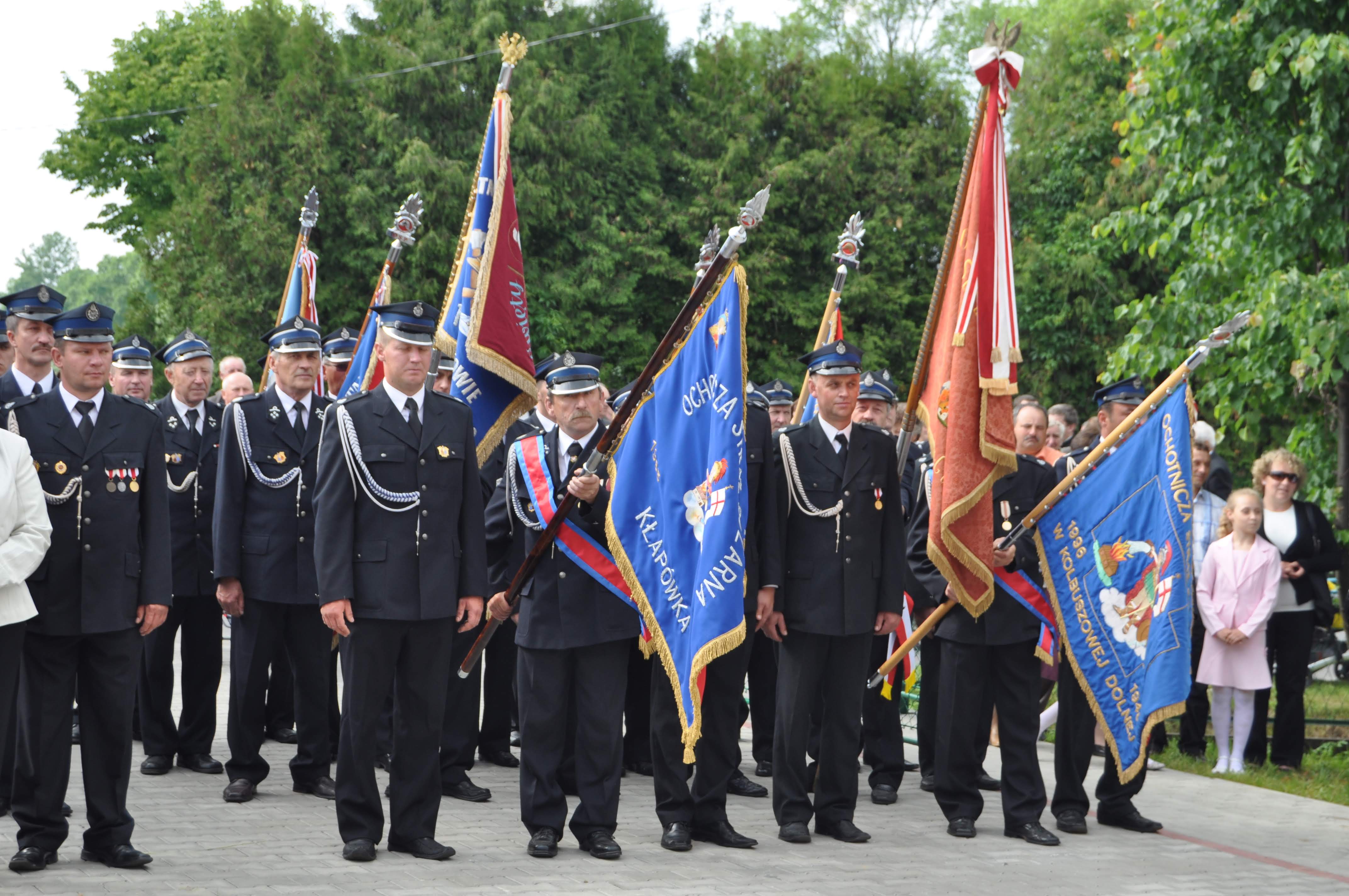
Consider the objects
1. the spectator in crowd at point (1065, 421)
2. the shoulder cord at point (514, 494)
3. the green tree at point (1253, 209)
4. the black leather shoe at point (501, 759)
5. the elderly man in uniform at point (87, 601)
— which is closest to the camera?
the elderly man in uniform at point (87, 601)

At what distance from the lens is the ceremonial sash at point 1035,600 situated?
23.6 ft

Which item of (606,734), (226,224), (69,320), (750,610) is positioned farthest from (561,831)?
(226,224)

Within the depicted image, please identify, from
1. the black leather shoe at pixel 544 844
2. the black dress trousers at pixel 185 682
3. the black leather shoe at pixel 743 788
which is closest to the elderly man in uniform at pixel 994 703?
the black leather shoe at pixel 743 788

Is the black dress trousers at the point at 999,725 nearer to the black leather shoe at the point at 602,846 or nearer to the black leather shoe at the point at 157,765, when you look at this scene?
the black leather shoe at the point at 602,846

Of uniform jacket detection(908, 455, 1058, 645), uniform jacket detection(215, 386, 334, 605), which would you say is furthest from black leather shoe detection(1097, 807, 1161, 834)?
uniform jacket detection(215, 386, 334, 605)

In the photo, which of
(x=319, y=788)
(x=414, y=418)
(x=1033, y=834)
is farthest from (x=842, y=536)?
(x=319, y=788)

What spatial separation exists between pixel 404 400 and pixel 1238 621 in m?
5.83

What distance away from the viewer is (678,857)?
6.26 m

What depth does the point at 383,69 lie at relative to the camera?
89.0ft

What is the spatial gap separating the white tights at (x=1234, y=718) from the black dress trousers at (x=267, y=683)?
5607mm

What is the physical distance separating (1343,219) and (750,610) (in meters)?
5.93

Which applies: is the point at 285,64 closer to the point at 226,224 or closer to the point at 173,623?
the point at 226,224

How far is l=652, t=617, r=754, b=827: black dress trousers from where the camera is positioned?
21.3 ft

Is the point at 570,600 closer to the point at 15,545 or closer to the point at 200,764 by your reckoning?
the point at 15,545
